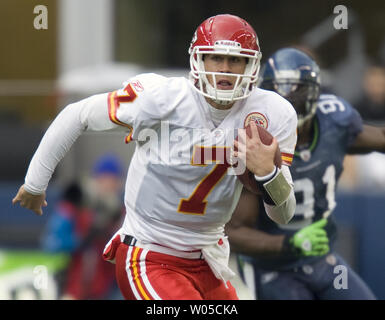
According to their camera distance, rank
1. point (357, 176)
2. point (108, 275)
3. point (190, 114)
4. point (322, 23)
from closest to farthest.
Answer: point (190, 114)
point (108, 275)
point (357, 176)
point (322, 23)

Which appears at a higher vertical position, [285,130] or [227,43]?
[227,43]

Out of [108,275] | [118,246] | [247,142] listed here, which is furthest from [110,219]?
[247,142]

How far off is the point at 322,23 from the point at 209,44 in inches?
218

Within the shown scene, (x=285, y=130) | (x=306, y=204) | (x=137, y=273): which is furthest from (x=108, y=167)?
(x=285, y=130)

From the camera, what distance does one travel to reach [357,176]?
653 cm

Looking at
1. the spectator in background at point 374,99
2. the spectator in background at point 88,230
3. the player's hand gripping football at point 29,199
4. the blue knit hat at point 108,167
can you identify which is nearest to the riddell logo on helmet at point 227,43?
the player's hand gripping football at point 29,199

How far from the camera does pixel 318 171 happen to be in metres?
4.16

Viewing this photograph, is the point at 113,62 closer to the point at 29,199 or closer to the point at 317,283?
the point at 317,283

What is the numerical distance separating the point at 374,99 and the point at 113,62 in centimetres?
306

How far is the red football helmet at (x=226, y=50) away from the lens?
333cm

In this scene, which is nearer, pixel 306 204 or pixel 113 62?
pixel 306 204

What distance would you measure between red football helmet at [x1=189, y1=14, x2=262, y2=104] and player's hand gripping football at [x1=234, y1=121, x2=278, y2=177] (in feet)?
0.77

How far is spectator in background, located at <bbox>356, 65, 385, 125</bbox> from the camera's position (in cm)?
708
